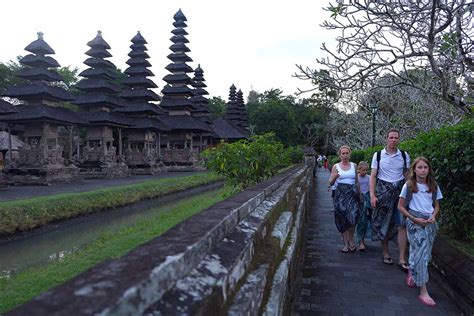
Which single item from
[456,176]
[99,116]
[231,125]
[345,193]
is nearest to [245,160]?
[345,193]

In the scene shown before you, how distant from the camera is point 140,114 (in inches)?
1264

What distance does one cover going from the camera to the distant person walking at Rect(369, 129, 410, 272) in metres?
4.72

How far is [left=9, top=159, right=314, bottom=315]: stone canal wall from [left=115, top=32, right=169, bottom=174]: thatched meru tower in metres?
28.7

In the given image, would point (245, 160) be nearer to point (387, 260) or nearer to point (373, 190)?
point (373, 190)

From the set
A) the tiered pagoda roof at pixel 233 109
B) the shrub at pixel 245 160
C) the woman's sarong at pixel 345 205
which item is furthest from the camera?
the tiered pagoda roof at pixel 233 109

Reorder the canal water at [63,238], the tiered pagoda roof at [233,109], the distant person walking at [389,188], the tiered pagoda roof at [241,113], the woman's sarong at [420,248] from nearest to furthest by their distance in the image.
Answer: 1. the woman's sarong at [420,248]
2. the distant person walking at [389,188]
3. the canal water at [63,238]
4. the tiered pagoda roof at [233,109]
5. the tiered pagoda roof at [241,113]

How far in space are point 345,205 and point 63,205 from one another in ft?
34.2

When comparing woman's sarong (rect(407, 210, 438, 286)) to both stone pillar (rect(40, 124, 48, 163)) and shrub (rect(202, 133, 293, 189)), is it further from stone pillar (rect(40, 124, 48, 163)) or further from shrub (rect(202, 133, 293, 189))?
stone pillar (rect(40, 124, 48, 163))

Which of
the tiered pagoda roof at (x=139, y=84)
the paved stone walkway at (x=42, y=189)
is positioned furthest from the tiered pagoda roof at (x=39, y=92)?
Result: the tiered pagoda roof at (x=139, y=84)

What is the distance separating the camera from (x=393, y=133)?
466 cm

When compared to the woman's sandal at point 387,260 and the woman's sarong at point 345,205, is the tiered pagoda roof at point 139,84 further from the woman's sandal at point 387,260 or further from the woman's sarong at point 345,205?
the woman's sandal at point 387,260

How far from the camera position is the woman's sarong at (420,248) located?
3682 mm

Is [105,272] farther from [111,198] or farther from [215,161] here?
[111,198]

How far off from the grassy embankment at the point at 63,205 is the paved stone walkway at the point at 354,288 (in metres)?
8.72
